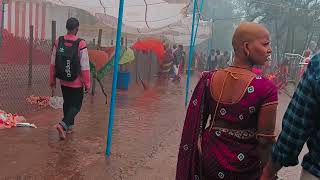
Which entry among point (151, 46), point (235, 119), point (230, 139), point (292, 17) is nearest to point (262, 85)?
point (235, 119)

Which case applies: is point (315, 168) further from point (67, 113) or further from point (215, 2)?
point (215, 2)

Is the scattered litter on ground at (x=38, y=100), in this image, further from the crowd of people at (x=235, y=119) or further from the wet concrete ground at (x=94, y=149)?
the crowd of people at (x=235, y=119)

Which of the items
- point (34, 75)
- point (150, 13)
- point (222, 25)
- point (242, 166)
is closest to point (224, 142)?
point (242, 166)

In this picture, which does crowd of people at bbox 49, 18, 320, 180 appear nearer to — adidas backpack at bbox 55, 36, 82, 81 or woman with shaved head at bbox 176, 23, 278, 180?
woman with shaved head at bbox 176, 23, 278, 180

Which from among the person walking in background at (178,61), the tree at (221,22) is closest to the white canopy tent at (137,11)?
the person walking in background at (178,61)

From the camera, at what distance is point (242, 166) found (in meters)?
2.70

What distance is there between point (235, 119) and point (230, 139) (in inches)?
5.0

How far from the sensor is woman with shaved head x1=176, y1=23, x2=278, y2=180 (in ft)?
8.79

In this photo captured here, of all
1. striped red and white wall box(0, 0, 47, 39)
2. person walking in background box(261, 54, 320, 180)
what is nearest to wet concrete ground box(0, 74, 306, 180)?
person walking in background box(261, 54, 320, 180)

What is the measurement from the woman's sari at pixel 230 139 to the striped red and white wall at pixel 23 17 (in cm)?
1762

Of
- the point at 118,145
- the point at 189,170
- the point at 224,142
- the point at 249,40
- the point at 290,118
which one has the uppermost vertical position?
the point at 249,40

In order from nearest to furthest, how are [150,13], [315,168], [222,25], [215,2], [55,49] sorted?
[315,168], [55,49], [150,13], [222,25], [215,2]

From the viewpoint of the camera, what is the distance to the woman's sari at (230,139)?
2676 mm

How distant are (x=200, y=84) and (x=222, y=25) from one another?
216ft
